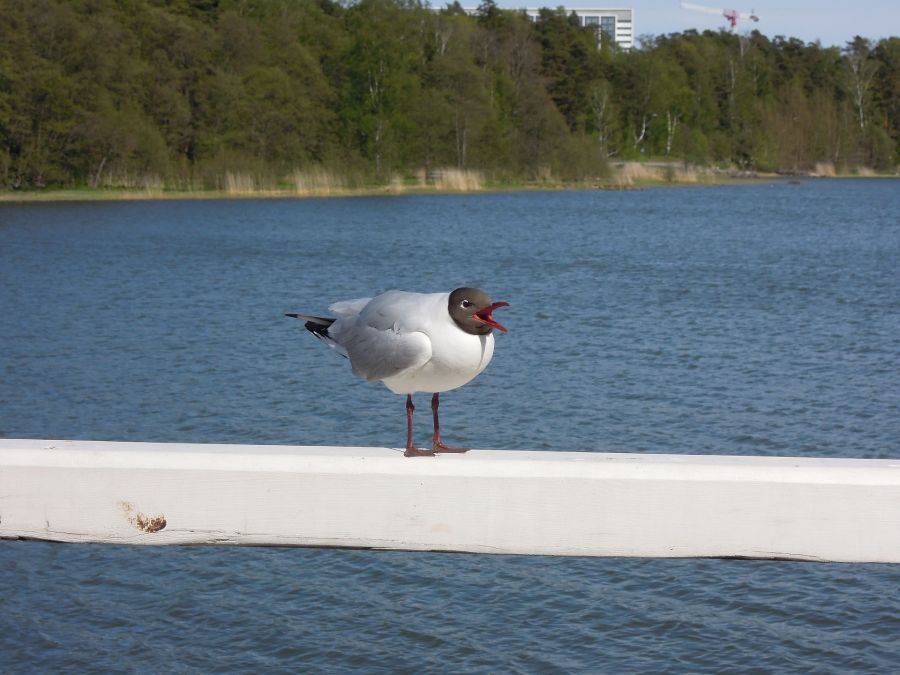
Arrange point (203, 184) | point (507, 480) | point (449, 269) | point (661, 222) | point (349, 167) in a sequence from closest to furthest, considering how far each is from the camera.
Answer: point (507, 480)
point (449, 269)
point (661, 222)
point (203, 184)
point (349, 167)

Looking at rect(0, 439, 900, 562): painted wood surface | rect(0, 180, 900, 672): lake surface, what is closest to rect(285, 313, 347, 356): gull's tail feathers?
rect(0, 439, 900, 562): painted wood surface

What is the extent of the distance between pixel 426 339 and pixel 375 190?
236 feet

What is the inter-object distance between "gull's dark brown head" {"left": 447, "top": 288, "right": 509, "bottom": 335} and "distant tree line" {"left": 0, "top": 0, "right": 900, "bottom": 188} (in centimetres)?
6646

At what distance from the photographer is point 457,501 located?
2.60 m

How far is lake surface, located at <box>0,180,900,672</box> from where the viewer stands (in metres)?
6.69

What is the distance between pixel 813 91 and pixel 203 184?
77087 millimetres

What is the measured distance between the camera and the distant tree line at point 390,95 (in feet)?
223

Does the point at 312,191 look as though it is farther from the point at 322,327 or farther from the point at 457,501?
the point at 457,501

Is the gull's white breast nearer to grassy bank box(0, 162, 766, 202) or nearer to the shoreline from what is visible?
the shoreline

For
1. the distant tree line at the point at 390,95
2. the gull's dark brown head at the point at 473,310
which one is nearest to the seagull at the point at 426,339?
the gull's dark brown head at the point at 473,310

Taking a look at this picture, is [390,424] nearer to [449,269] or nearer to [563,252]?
[449,269]

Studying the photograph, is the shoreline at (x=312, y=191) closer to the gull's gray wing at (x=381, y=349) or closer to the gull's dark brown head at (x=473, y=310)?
Result: the gull's gray wing at (x=381, y=349)

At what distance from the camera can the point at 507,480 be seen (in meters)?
2.56

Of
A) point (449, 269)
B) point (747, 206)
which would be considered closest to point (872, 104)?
point (747, 206)
